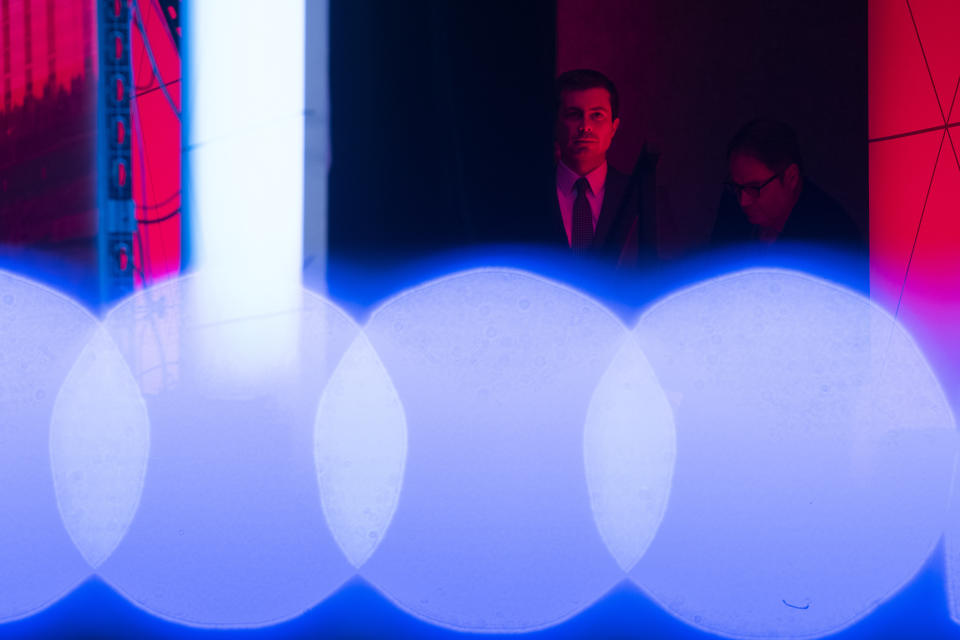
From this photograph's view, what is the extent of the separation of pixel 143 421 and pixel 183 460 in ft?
0.36

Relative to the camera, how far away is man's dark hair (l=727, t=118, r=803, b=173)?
141cm

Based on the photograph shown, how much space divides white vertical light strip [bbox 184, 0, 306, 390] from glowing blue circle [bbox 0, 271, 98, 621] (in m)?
0.28

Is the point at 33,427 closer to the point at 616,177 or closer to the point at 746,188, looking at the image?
the point at 616,177

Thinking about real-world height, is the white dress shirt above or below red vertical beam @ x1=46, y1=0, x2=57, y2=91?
below

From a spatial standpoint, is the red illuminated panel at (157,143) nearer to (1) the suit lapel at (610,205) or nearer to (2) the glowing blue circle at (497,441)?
(2) the glowing blue circle at (497,441)

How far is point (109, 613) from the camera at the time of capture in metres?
1.47

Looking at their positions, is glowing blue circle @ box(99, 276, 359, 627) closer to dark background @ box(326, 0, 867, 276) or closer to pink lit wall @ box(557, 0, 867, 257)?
dark background @ box(326, 0, 867, 276)

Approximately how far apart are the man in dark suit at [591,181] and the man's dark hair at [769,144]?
0.73ft

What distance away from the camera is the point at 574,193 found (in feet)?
4.77

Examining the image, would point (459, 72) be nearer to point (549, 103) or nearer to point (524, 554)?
point (549, 103)

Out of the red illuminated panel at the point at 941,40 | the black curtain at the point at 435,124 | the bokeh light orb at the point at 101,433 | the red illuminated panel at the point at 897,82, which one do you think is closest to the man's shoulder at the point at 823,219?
the red illuminated panel at the point at 897,82

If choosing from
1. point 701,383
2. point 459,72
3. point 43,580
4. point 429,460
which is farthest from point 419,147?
point 43,580

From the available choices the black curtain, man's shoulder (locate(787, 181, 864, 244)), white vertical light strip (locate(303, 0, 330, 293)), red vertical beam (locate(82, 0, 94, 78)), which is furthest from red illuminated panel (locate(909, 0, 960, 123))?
red vertical beam (locate(82, 0, 94, 78))

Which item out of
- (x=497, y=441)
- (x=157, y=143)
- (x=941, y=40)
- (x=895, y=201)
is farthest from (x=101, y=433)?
(x=941, y=40)
